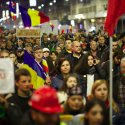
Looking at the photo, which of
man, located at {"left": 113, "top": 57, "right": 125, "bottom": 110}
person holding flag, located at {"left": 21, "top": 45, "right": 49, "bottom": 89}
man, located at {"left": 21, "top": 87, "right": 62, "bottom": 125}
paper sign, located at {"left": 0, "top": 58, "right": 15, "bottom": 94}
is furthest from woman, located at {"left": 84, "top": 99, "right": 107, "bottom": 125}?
person holding flag, located at {"left": 21, "top": 45, "right": 49, "bottom": 89}

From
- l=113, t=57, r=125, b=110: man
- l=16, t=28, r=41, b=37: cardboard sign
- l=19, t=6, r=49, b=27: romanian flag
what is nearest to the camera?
l=113, t=57, r=125, b=110: man

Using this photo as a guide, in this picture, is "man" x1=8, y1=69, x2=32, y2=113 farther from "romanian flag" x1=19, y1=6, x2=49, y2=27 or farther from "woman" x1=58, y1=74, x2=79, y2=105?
"romanian flag" x1=19, y1=6, x2=49, y2=27

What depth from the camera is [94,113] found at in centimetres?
529

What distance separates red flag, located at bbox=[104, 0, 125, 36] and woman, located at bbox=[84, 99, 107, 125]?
2104mm

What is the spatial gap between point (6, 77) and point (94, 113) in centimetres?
179

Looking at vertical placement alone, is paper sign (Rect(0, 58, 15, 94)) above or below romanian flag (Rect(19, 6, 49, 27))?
below

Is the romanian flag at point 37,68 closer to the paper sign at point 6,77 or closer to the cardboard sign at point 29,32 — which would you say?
the paper sign at point 6,77

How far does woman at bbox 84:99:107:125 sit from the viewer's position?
17.1ft

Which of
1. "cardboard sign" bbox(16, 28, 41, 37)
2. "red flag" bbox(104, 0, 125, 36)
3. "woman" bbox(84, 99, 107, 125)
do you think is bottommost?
"woman" bbox(84, 99, 107, 125)

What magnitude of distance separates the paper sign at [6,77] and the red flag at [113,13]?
180cm

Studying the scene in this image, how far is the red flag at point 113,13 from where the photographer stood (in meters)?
7.22

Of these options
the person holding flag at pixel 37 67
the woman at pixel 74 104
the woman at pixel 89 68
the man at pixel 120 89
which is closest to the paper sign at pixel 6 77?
the woman at pixel 74 104

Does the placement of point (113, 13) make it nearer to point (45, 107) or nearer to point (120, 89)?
point (120, 89)

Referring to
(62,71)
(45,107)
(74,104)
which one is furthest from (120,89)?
(45,107)
